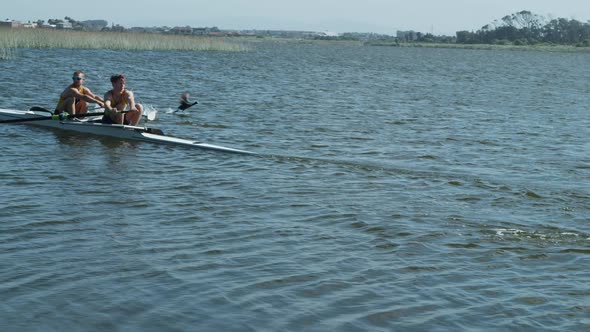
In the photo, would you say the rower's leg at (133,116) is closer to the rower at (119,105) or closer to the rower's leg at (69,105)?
the rower at (119,105)

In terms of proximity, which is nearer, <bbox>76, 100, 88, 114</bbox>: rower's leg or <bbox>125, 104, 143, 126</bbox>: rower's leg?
<bbox>125, 104, 143, 126</bbox>: rower's leg

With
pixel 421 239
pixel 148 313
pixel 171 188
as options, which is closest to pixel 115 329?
pixel 148 313

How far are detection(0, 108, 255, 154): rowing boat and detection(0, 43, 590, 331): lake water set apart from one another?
0.25m

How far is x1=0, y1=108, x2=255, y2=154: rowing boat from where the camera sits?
15.8 metres

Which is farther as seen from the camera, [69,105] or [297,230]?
[69,105]

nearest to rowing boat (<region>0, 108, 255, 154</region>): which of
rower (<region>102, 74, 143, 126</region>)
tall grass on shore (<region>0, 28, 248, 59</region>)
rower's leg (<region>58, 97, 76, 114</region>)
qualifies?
rower (<region>102, 74, 143, 126</region>)

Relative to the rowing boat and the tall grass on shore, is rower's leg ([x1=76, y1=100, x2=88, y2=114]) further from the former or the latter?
the tall grass on shore

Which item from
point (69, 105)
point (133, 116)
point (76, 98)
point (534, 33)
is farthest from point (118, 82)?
point (534, 33)

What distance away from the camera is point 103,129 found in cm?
1655

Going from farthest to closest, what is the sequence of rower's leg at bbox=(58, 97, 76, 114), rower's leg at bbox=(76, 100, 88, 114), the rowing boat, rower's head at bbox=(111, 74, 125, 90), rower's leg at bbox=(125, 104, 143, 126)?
rower's leg at bbox=(76, 100, 88, 114)
rower's leg at bbox=(58, 97, 76, 114)
rower's leg at bbox=(125, 104, 143, 126)
rower's head at bbox=(111, 74, 125, 90)
the rowing boat

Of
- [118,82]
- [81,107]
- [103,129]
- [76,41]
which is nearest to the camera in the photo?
[118,82]

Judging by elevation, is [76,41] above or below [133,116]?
above

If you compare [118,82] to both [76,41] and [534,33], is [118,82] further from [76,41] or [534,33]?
[534,33]

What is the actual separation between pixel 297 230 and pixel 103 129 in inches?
306
